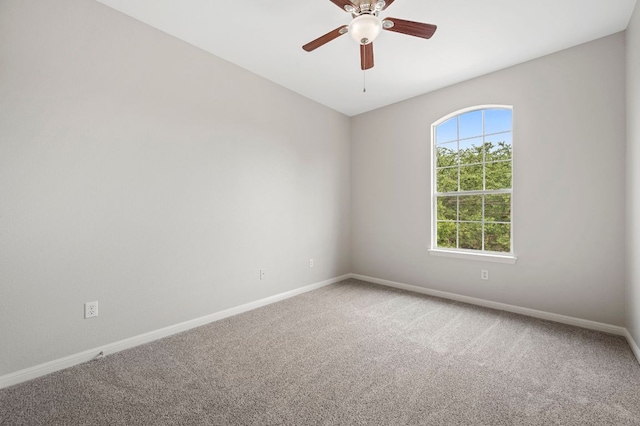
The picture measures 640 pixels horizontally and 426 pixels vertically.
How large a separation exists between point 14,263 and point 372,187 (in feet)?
12.5

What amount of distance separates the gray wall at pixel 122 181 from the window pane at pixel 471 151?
7.33ft

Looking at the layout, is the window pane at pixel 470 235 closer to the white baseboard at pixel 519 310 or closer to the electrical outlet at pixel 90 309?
the white baseboard at pixel 519 310

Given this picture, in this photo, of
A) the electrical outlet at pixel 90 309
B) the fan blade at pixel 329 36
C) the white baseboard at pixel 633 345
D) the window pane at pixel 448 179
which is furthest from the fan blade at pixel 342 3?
the white baseboard at pixel 633 345

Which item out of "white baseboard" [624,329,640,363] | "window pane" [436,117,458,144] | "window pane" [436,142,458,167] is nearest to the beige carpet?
"white baseboard" [624,329,640,363]

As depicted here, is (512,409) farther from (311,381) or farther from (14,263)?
(14,263)

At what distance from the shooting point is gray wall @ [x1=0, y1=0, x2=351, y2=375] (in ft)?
6.23

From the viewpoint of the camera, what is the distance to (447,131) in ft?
12.2

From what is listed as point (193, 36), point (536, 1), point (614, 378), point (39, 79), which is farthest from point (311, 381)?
point (536, 1)

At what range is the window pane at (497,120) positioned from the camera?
324 cm

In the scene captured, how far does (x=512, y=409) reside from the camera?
5.27ft

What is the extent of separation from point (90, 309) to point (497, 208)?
4.01 meters

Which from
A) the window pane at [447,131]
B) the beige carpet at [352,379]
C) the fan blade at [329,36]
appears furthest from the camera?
the window pane at [447,131]

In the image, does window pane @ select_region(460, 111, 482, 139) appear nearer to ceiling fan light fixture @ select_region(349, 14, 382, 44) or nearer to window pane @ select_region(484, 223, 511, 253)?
window pane @ select_region(484, 223, 511, 253)

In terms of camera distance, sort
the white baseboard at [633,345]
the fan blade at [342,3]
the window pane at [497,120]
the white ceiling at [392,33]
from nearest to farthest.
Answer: the fan blade at [342,3] → the white baseboard at [633,345] → the white ceiling at [392,33] → the window pane at [497,120]
